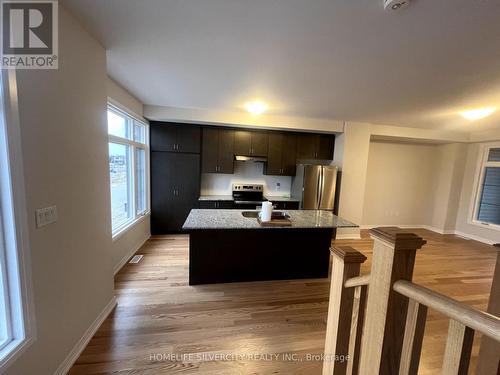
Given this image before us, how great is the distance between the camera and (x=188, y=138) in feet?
13.8

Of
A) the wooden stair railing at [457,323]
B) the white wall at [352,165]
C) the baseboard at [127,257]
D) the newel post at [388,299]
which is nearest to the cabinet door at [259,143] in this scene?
the white wall at [352,165]

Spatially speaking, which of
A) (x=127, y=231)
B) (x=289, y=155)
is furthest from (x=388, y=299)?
(x=289, y=155)

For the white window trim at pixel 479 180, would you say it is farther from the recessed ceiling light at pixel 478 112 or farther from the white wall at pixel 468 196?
the recessed ceiling light at pixel 478 112

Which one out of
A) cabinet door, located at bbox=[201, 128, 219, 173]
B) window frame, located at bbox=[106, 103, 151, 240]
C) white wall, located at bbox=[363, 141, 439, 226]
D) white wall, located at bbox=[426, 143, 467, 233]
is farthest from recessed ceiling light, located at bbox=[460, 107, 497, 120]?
window frame, located at bbox=[106, 103, 151, 240]

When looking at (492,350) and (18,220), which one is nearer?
(18,220)

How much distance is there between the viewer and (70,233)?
155 centimetres

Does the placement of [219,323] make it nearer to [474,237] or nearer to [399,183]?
[399,183]

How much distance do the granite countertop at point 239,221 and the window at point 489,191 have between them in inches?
184

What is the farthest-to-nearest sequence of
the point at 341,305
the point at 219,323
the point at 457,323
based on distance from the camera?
the point at 219,323 → the point at 341,305 → the point at 457,323

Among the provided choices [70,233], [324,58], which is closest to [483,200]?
[324,58]

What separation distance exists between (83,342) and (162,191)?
2.80m

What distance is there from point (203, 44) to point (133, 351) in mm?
2606

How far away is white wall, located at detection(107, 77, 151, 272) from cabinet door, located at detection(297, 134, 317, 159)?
320 cm

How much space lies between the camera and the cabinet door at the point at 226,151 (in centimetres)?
435
